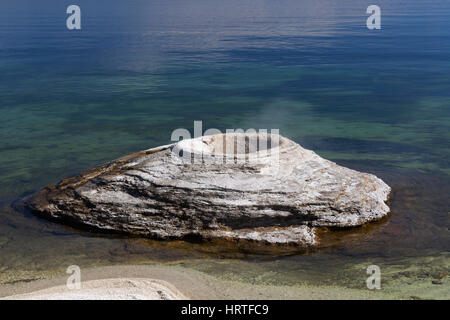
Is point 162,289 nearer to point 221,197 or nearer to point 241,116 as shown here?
point 221,197

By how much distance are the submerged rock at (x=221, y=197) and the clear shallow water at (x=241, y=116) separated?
27cm

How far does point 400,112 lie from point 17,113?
1027 cm

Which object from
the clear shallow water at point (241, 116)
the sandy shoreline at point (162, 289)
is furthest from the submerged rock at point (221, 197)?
the sandy shoreline at point (162, 289)

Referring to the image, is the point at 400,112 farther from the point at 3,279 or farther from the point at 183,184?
the point at 3,279

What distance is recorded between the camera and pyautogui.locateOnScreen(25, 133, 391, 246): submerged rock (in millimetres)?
6672

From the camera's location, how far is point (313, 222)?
677 cm

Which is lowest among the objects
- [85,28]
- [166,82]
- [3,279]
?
[3,279]

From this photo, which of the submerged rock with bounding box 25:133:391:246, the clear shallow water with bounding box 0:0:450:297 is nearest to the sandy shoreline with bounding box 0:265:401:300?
the clear shallow water with bounding box 0:0:450:297

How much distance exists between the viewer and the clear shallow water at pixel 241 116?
6328 mm

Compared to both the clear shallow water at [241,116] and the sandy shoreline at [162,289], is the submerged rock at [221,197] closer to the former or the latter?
the clear shallow water at [241,116]

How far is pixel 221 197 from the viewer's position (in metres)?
6.69

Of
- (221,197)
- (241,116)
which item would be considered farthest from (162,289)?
(241,116)

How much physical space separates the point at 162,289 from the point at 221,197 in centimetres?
158
